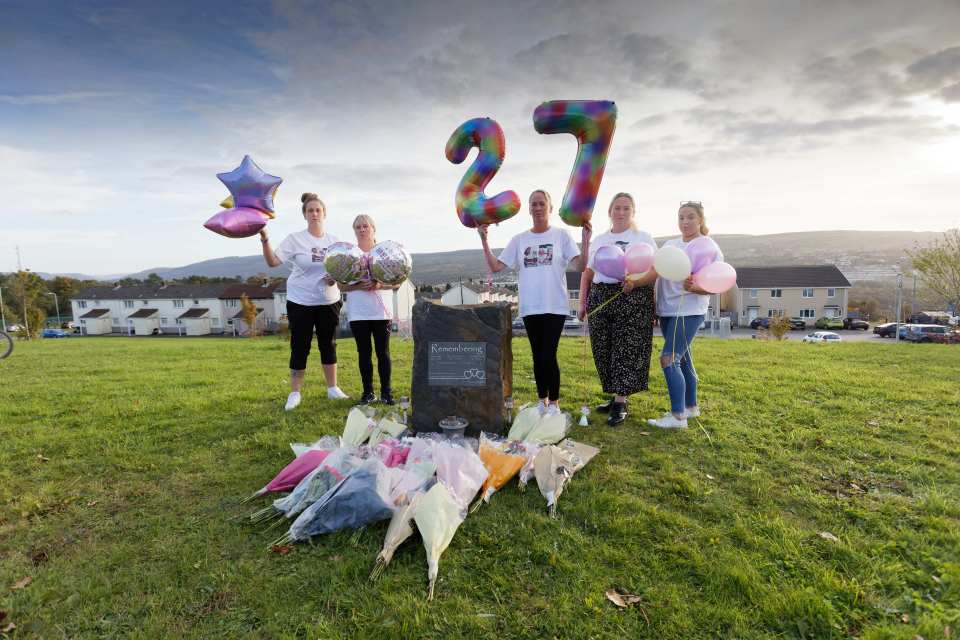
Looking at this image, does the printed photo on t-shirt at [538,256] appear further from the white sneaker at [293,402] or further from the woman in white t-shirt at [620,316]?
the white sneaker at [293,402]

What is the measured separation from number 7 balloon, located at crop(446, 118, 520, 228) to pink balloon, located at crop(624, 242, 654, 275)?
1.21m

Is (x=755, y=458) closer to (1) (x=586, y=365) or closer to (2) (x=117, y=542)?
(1) (x=586, y=365)

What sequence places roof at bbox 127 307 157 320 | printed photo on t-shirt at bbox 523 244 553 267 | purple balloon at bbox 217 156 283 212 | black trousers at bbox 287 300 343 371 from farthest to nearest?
roof at bbox 127 307 157 320 → black trousers at bbox 287 300 343 371 → purple balloon at bbox 217 156 283 212 → printed photo on t-shirt at bbox 523 244 553 267

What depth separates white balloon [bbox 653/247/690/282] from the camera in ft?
12.8

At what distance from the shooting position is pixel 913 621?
2.12 m

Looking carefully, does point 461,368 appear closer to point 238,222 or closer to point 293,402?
point 293,402

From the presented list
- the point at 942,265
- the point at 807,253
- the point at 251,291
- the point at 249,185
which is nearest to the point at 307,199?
the point at 249,185

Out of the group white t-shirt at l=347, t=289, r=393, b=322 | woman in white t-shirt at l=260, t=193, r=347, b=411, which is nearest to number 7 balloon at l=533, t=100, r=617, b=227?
white t-shirt at l=347, t=289, r=393, b=322

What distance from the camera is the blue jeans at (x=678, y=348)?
4336 millimetres

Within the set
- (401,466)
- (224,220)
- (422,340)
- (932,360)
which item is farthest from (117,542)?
(932,360)

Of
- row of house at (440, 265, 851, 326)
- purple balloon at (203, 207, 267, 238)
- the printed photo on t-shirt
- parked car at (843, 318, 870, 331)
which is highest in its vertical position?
purple balloon at (203, 207, 267, 238)

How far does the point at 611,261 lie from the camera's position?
4.18 meters

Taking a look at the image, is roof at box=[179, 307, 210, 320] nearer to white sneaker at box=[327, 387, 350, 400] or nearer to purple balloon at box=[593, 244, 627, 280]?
white sneaker at box=[327, 387, 350, 400]

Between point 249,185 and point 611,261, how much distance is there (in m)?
3.78
